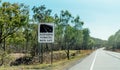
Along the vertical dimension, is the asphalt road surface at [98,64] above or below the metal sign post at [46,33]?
below

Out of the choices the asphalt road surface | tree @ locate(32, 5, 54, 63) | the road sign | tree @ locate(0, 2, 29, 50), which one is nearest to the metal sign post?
the road sign

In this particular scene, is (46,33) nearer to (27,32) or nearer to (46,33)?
(46,33)

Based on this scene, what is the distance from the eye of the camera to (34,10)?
58750mm

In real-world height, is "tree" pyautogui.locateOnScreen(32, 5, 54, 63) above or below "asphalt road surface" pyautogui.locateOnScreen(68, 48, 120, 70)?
above

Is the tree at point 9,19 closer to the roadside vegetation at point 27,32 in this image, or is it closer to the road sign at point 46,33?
the roadside vegetation at point 27,32

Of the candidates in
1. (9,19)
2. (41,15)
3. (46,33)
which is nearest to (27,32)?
(41,15)

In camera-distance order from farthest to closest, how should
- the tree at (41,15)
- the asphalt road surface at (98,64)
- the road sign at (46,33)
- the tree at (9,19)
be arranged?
1. the tree at (41,15)
2. the tree at (9,19)
3. the asphalt road surface at (98,64)
4. the road sign at (46,33)

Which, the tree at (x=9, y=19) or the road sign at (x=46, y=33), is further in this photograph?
the tree at (x=9, y=19)

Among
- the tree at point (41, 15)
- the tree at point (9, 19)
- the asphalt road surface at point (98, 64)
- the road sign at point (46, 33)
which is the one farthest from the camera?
the tree at point (41, 15)

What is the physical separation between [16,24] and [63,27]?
32533mm

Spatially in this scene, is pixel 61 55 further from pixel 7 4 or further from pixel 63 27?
pixel 7 4

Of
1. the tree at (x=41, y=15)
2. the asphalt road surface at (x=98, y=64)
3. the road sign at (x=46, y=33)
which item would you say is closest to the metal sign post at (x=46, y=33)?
the road sign at (x=46, y=33)

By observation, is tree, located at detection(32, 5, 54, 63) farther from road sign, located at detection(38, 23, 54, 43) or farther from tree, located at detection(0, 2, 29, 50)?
road sign, located at detection(38, 23, 54, 43)

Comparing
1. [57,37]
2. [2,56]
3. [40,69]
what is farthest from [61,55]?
[40,69]
